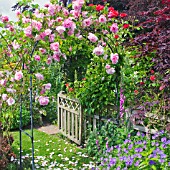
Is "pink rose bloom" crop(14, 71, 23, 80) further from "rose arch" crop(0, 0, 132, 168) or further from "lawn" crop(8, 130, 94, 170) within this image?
"lawn" crop(8, 130, 94, 170)

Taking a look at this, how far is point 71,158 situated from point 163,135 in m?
1.51

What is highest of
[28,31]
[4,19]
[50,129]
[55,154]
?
[4,19]

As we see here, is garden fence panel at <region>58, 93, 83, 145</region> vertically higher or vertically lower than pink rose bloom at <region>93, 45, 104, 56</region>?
lower

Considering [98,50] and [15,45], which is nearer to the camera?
[15,45]

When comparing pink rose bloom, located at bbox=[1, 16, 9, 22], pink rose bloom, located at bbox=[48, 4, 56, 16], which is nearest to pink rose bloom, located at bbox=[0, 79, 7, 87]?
pink rose bloom, located at bbox=[1, 16, 9, 22]

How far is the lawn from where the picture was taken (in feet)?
13.5

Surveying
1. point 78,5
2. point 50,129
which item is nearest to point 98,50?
point 78,5

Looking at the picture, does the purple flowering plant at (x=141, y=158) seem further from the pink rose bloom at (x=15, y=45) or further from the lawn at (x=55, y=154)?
the pink rose bloom at (x=15, y=45)

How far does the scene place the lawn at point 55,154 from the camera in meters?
4.11

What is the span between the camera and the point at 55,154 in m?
4.60

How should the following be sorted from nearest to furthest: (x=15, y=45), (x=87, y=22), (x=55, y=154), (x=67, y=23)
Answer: (x=67, y=23) < (x=15, y=45) < (x=87, y=22) < (x=55, y=154)

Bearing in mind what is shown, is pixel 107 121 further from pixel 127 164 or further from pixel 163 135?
pixel 127 164

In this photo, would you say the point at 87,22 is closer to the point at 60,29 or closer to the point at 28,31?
the point at 60,29

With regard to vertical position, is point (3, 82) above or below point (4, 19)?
below
